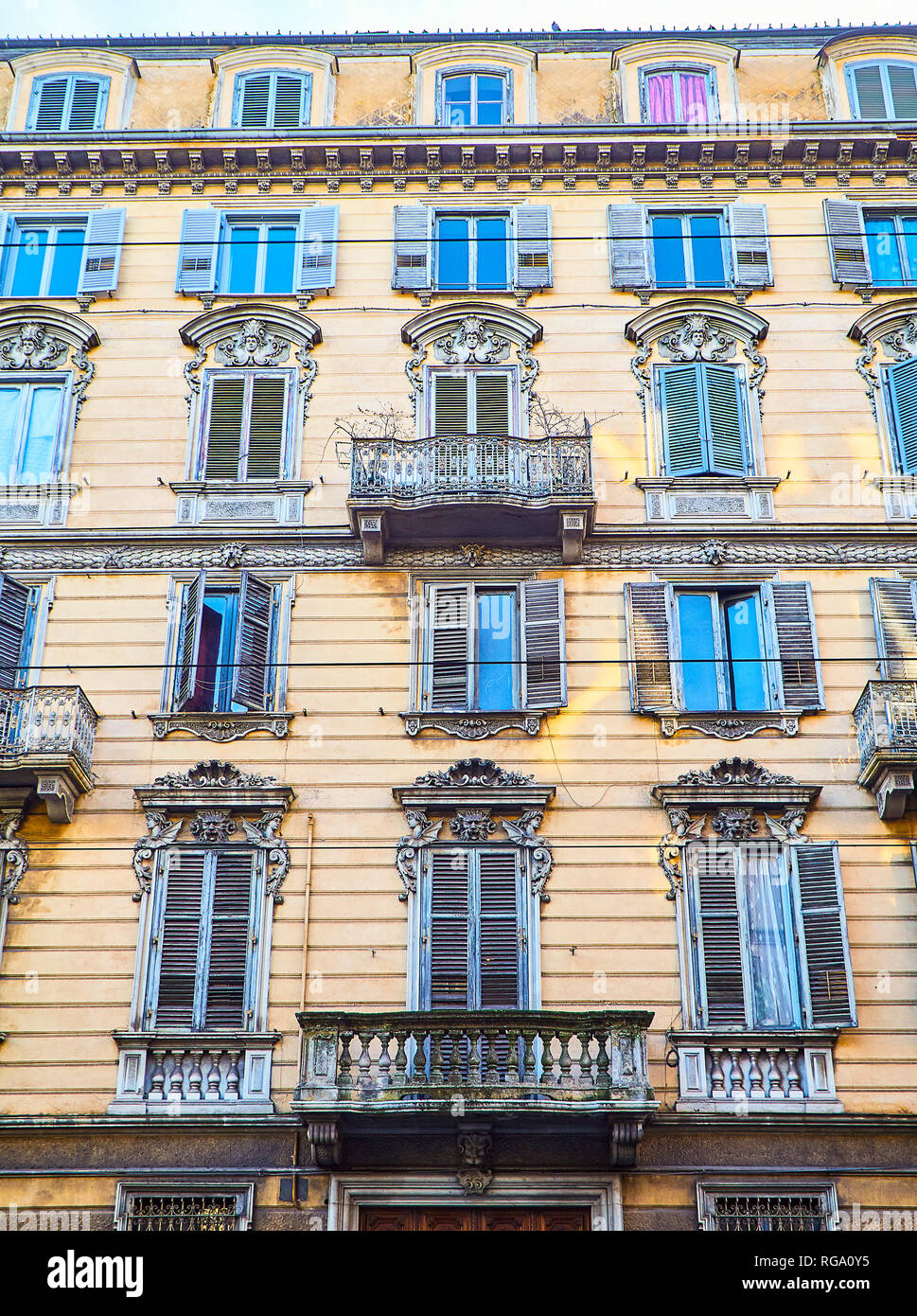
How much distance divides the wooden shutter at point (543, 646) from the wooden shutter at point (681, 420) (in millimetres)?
2979

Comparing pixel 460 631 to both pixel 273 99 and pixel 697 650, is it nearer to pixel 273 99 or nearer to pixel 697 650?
pixel 697 650

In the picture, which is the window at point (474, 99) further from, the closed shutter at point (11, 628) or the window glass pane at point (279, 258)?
the closed shutter at point (11, 628)

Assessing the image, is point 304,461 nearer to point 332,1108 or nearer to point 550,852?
point 550,852

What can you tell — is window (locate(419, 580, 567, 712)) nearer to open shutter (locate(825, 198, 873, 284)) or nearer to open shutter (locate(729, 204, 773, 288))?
open shutter (locate(729, 204, 773, 288))

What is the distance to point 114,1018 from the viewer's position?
792 inches

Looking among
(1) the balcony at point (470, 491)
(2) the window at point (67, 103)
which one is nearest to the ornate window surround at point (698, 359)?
(1) the balcony at point (470, 491)

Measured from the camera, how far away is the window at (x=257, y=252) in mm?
26047

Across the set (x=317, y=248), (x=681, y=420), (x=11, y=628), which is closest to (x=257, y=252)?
(x=317, y=248)

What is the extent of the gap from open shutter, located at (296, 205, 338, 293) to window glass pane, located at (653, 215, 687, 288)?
552 centimetres

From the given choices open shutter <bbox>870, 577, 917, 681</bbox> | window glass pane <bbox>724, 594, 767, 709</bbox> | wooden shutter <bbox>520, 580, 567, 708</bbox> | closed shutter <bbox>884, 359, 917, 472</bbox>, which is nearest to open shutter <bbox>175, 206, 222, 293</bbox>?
wooden shutter <bbox>520, 580, 567, 708</bbox>

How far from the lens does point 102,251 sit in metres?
26.3
